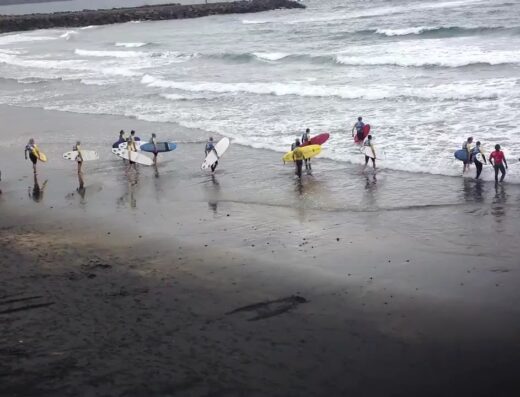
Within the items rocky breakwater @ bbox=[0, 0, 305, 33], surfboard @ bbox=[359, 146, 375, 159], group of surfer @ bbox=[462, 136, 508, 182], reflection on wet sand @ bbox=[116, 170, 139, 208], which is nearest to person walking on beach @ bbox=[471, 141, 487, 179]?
group of surfer @ bbox=[462, 136, 508, 182]

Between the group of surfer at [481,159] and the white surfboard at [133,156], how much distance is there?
31.4 ft

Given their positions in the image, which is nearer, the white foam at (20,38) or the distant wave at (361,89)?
the distant wave at (361,89)

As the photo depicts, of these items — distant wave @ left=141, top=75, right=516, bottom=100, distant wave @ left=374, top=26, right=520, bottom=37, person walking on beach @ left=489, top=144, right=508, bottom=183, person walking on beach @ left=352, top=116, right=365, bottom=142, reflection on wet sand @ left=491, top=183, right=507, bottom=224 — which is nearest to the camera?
reflection on wet sand @ left=491, top=183, right=507, bottom=224

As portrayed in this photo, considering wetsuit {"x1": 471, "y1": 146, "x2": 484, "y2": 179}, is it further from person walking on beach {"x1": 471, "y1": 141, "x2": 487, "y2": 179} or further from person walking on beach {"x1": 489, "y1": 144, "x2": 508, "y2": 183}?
person walking on beach {"x1": 489, "y1": 144, "x2": 508, "y2": 183}

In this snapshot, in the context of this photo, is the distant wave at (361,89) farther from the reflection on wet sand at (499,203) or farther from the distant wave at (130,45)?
the distant wave at (130,45)

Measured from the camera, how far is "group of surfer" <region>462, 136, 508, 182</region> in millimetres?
17875

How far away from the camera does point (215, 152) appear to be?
69.4 ft

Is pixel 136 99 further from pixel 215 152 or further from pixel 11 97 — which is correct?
pixel 215 152

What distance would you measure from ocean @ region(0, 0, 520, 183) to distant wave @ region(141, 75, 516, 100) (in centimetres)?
8

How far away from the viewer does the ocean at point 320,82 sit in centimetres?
2447

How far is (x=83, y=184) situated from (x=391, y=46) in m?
33.0

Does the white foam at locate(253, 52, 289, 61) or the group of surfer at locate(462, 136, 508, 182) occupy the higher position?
the white foam at locate(253, 52, 289, 61)

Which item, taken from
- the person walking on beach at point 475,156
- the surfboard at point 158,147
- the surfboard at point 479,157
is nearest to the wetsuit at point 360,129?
the person walking on beach at point 475,156

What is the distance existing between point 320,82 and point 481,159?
19422 millimetres
